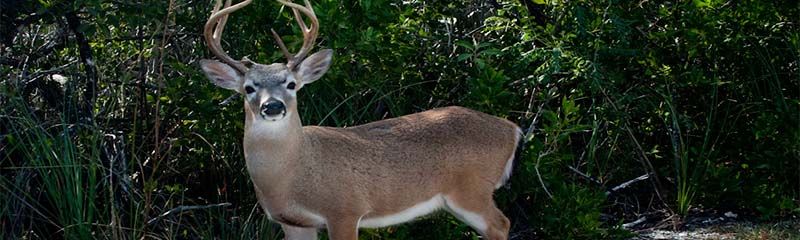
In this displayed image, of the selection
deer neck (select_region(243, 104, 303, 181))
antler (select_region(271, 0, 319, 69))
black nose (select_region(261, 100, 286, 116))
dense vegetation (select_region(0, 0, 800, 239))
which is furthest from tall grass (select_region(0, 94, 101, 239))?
black nose (select_region(261, 100, 286, 116))

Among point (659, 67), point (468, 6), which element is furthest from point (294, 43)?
point (659, 67)

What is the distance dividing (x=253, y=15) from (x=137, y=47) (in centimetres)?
111

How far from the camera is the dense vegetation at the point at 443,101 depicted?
26.0 feet

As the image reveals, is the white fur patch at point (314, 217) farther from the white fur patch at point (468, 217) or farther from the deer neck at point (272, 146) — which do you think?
the white fur patch at point (468, 217)

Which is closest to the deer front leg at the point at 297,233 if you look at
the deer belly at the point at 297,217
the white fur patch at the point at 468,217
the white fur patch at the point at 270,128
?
the deer belly at the point at 297,217

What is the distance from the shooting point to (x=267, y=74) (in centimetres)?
686

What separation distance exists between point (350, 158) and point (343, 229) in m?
0.40

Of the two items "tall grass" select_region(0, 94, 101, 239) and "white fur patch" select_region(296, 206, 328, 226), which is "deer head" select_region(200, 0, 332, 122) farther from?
"tall grass" select_region(0, 94, 101, 239)

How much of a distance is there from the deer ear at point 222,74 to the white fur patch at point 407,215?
0.95 m

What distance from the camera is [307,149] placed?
23.0 ft

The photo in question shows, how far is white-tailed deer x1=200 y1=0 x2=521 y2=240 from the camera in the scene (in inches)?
271

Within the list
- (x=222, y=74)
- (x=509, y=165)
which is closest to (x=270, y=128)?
(x=222, y=74)

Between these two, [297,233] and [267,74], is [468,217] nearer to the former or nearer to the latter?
[297,233]

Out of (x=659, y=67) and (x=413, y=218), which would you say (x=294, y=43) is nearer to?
(x=413, y=218)
